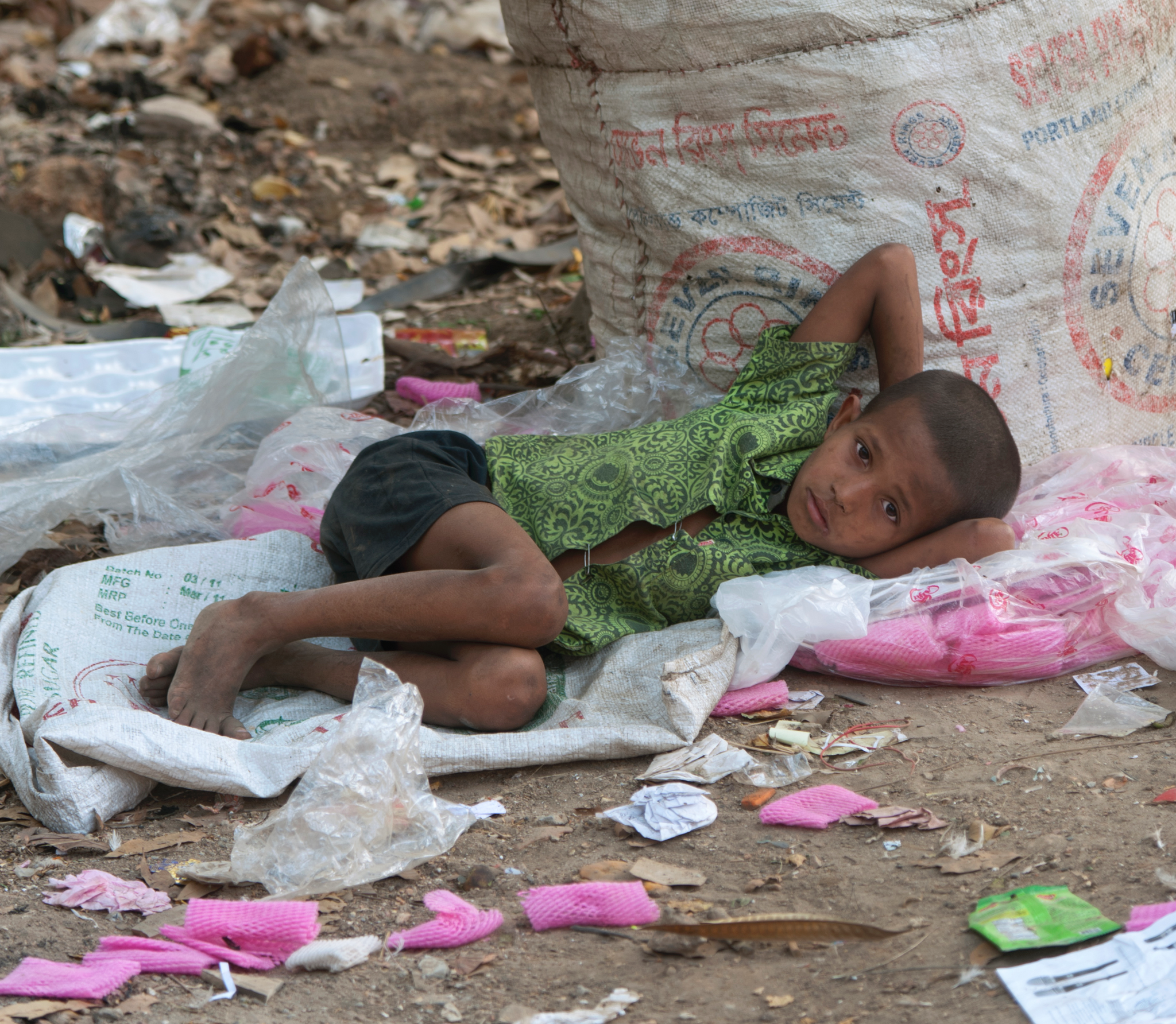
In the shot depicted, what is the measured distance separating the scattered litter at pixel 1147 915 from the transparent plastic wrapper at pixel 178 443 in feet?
6.39

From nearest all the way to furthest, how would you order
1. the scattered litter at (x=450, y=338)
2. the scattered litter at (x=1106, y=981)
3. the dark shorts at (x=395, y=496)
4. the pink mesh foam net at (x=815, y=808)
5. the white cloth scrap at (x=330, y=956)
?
the scattered litter at (x=1106, y=981) < the white cloth scrap at (x=330, y=956) < the pink mesh foam net at (x=815, y=808) < the dark shorts at (x=395, y=496) < the scattered litter at (x=450, y=338)

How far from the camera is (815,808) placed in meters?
1.62

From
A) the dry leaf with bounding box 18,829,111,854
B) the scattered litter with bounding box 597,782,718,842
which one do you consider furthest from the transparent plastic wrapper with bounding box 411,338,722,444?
the dry leaf with bounding box 18,829,111,854

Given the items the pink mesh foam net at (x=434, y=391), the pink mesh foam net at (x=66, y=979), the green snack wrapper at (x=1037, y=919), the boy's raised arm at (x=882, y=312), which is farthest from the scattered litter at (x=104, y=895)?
the pink mesh foam net at (x=434, y=391)

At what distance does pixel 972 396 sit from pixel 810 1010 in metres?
1.24

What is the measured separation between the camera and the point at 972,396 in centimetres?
208

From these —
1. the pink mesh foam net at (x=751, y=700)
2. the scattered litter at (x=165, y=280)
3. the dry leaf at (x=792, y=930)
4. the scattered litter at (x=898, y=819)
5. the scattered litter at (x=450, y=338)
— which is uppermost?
the scattered litter at (x=165, y=280)

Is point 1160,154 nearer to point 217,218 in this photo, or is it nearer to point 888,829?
point 888,829

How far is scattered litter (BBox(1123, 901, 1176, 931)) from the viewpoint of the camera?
124 centimetres

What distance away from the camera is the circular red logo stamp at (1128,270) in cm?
233

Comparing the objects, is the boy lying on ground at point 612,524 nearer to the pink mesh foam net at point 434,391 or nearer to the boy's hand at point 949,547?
the boy's hand at point 949,547

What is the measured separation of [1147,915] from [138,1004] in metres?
1.14

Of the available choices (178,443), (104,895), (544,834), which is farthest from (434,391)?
(104,895)

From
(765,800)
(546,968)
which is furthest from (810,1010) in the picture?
(765,800)
